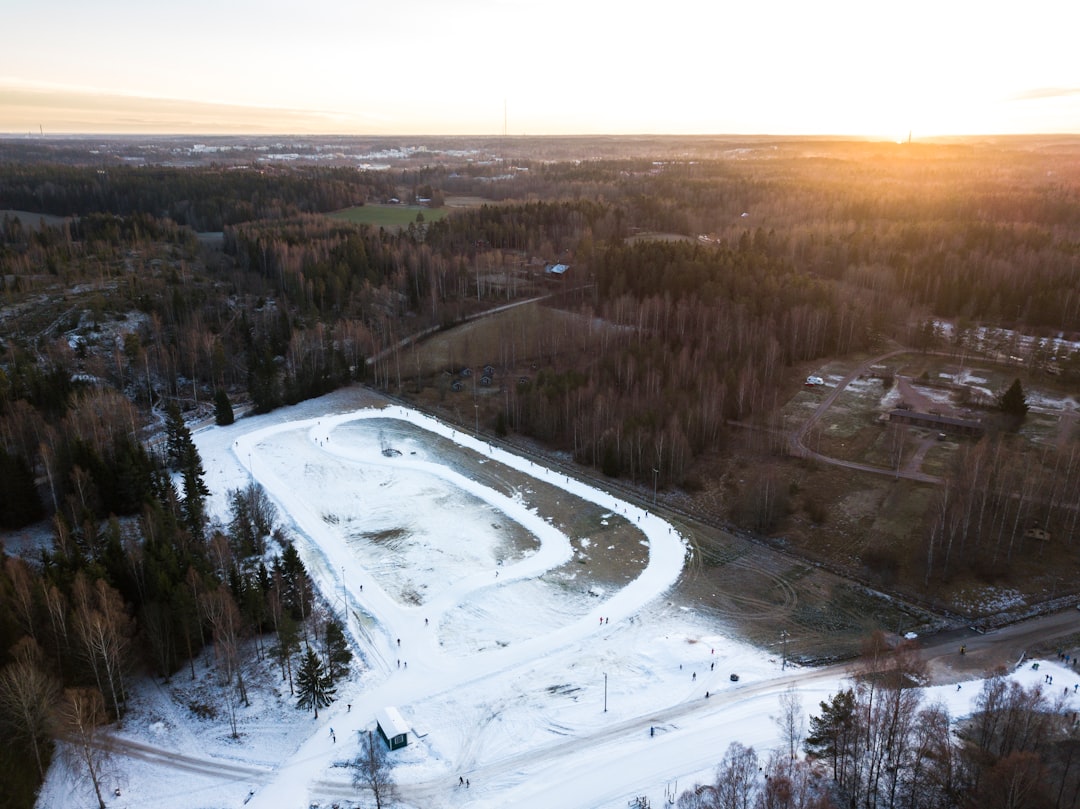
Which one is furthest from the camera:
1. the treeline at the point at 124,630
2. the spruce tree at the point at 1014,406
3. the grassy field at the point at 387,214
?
the grassy field at the point at 387,214

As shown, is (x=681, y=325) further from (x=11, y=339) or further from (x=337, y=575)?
(x=11, y=339)

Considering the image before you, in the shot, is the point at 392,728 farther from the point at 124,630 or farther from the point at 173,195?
the point at 173,195

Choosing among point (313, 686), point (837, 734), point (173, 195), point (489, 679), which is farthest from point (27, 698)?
point (173, 195)

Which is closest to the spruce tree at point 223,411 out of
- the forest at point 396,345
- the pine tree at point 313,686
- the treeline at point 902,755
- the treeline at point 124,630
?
the forest at point 396,345

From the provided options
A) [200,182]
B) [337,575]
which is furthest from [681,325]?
[200,182]

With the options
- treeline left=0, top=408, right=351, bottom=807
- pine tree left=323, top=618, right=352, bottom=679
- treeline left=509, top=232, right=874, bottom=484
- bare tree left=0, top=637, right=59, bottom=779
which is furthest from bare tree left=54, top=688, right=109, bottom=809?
treeline left=509, top=232, right=874, bottom=484

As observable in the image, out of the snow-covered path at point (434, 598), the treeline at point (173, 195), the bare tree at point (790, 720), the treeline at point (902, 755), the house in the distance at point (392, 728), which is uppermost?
the treeline at point (173, 195)

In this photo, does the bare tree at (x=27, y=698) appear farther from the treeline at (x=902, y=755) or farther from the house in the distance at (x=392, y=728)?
the treeline at (x=902, y=755)
